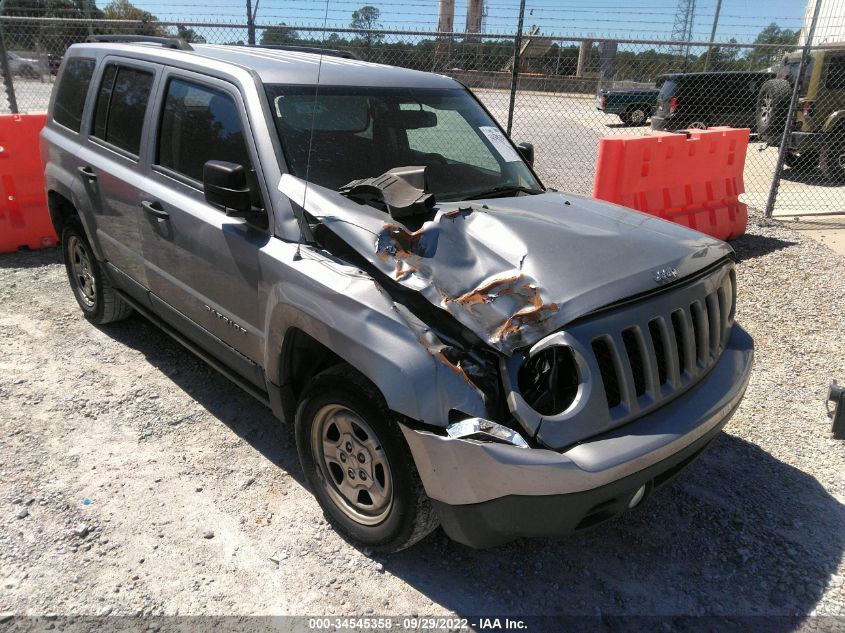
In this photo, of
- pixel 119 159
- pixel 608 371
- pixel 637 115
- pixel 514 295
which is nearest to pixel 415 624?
pixel 608 371

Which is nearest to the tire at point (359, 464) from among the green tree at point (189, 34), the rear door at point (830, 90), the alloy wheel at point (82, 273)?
the alloy wheel at point (82, 273)

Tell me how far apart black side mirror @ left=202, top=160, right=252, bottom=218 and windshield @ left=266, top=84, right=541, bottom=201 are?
0.25 m

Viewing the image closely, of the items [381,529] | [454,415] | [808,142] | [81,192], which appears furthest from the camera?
[808,142]

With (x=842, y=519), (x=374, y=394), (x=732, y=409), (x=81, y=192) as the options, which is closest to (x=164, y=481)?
(x=374, y=394)

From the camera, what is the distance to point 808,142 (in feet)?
37.9

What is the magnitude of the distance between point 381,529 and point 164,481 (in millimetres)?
1335

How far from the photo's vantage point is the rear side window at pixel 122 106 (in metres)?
3.99

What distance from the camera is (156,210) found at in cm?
368

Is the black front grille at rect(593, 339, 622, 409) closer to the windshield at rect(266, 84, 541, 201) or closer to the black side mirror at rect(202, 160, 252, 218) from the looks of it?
the windshield at rect(266, 84, 541, 201)

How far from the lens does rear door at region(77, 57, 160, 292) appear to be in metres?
3.97

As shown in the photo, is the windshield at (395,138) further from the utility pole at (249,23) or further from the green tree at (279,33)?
the utility pole at (249,23)

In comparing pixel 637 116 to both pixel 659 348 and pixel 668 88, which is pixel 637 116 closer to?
pixel 668 88

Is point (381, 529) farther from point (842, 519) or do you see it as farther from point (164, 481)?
point (842, 519)

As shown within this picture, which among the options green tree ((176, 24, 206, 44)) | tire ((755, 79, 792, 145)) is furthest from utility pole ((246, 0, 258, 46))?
tire ((755, 79, 792, 145))
